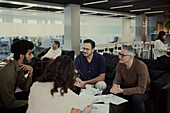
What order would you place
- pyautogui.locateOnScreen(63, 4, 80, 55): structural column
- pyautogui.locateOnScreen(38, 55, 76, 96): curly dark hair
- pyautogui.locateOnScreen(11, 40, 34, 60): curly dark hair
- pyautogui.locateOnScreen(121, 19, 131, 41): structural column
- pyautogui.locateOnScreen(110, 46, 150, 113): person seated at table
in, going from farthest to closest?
pyautogui.locateOnScreen(121, 19, 131, 41): structural column, pyautogui.locateOnScreen(63, 4, 80, 55): structural column, pyautogui.locateOnScreen(110, 46, 150, 113): person seated at table, pyautogui.locateOnScreen(11, 40, 34, 60): curly dark hair, pyautogui.locateOnScreen(38, 55, 76, 96): curly dark hair

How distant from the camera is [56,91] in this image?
1358 millimetres

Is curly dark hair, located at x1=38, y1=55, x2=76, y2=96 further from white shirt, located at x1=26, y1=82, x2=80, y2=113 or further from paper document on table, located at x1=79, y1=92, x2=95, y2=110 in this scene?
paper document on table, located at x1=79, y1=92, x2=95, y2=110

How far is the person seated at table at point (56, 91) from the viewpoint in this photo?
136cm

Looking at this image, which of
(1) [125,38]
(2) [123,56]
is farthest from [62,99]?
(1) [125,38]

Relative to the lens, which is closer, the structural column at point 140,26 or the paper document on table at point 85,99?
the paper document on table at point 85,99

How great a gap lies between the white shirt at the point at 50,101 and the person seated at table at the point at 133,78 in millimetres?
1169

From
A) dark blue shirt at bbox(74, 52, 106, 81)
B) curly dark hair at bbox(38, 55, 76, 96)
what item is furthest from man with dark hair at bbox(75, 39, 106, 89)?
curly dark hair at bbox(38, 55, 76, 96)

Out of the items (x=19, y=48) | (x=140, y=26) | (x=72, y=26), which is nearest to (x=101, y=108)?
(x=19, y=48)

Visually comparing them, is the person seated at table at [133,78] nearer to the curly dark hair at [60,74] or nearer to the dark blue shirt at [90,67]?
the dark blue shirt at [90,67]

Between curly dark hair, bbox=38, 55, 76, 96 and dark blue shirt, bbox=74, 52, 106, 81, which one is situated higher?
curly dark hair, bbox=38, 55, 76, 96

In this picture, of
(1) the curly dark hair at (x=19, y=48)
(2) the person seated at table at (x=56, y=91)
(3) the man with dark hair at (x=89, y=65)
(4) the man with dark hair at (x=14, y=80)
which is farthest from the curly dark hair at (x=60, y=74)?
(3) the man with dark hair at (x=89, y=65)

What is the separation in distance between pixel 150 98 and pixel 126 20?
43.3ft

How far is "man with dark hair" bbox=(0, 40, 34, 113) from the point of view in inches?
78.4

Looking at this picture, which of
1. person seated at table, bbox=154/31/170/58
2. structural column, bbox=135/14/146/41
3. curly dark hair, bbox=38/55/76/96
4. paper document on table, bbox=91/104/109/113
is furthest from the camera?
structural column, bbox=135/14/146/41
